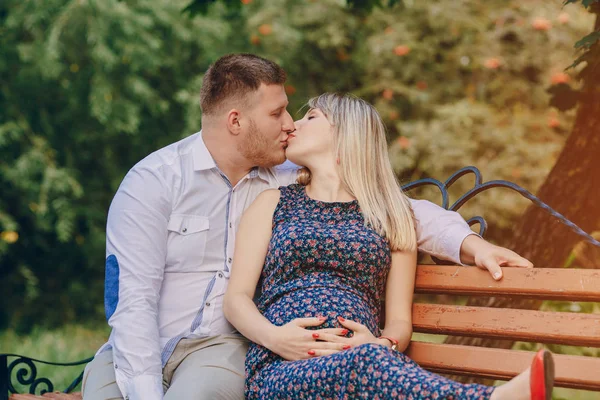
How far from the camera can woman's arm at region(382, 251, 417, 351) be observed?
106 inches

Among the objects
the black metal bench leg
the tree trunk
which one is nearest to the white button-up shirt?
the black metal bench leg

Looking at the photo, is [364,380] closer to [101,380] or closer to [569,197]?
[101,380]

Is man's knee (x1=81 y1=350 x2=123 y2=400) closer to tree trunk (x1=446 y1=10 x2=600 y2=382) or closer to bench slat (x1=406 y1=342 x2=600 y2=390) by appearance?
bench slat (x1=406 y1=342 x2=600 y2=390)

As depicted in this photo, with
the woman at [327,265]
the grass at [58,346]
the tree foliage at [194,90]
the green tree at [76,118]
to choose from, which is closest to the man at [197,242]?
the woman at [327,265]

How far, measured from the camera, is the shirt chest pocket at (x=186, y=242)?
2.87 meters

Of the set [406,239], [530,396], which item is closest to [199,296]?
[406,239]

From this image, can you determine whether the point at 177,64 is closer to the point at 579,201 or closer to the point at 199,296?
the point at 579,201

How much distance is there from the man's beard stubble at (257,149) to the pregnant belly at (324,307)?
56 centimetres

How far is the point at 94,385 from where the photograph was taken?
2.75 m

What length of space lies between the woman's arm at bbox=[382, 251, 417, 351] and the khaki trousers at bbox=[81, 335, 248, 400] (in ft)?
1.67

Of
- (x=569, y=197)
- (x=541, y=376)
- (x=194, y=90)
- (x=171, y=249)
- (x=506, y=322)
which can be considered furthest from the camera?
(x=194, y=90)

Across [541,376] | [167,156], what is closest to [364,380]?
[541,376]

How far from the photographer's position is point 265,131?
299 centimetres

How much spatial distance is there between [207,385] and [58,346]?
4932mm
